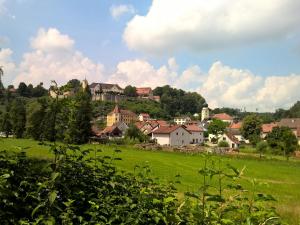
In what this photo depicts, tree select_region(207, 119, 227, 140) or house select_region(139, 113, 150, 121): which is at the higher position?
house select_region(139, 113, 150, 121)

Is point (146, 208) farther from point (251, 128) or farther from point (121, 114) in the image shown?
point (121, 114)

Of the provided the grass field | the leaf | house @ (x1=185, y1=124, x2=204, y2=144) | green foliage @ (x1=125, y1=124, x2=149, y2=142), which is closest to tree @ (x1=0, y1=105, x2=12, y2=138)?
green foliage @ (x1=125, y1=124, x2=149, y2=142)

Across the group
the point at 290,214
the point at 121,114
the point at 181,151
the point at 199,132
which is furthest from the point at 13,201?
the point at 121,114

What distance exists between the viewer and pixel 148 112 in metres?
200

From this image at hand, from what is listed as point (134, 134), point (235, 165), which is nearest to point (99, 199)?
point (235, 165)

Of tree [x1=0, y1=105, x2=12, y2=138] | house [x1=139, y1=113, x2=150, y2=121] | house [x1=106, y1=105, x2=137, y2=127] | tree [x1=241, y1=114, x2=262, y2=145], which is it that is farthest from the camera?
house [x1=139, y1=113, x2=150, y2=121]

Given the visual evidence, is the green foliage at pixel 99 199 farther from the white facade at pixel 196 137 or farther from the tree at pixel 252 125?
the tree at pixel 252 125

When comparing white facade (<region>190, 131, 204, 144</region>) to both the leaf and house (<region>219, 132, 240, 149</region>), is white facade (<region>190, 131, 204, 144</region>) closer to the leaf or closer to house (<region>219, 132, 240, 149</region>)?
house (<region>219, 132, 240, 149</region>)

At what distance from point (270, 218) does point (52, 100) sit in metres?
2.64

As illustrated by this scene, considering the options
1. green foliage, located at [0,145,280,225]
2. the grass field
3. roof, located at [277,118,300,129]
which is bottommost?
the grass field

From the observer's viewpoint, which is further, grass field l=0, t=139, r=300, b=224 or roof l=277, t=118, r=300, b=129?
roof l=277, t=118, r=300, b=129

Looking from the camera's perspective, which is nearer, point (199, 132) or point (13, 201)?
point (13, 201)

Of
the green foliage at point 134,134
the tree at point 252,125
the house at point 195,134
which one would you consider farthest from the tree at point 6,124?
the tree at point 252,125

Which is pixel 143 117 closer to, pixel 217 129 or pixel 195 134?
pixel 217 129
